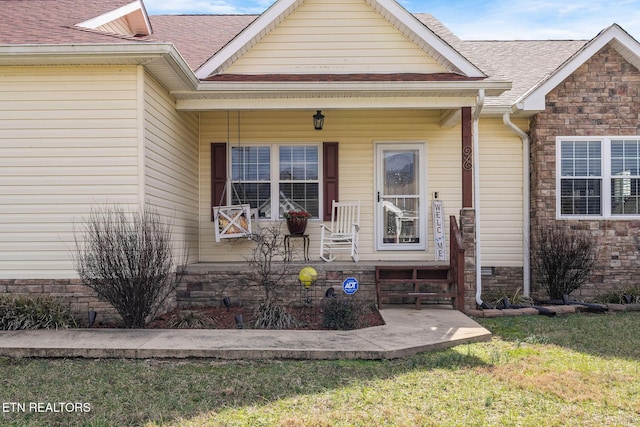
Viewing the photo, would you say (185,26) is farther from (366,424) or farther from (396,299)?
(366,424)

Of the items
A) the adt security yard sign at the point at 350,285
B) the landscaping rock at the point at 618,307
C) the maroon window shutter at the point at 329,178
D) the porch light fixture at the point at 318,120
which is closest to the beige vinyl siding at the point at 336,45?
the porch light fixture at the point at 318,120

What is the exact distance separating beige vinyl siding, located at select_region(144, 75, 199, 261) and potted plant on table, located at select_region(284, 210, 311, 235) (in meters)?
1.52

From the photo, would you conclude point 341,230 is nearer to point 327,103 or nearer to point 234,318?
point 327,103

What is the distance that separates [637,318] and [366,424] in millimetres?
5468

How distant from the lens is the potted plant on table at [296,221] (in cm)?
869

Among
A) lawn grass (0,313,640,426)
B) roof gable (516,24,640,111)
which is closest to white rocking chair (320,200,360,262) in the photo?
roof gable (516,24,640,111)

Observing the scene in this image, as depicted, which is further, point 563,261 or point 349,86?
point 563,261

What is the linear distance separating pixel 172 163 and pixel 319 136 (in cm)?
258

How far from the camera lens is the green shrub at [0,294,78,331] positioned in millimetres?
6000

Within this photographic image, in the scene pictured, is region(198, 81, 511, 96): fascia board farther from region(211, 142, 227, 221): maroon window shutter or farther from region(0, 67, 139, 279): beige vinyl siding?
region(211, 142, 227, 221): maroon window shutter

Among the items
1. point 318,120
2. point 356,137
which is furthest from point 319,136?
point 318,120

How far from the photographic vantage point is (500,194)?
937cm

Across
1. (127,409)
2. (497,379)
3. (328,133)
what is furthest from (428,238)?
(127,409)

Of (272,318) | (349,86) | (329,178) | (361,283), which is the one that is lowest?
(272,318)
